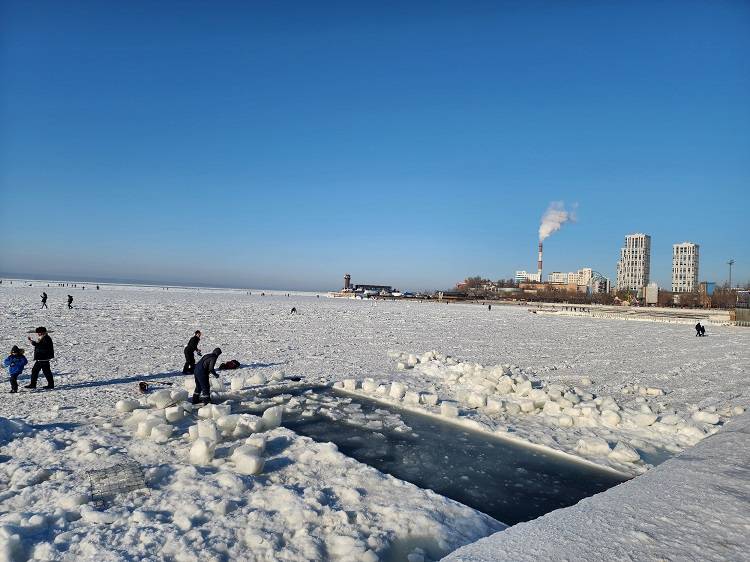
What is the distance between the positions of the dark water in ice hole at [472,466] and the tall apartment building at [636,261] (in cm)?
19375

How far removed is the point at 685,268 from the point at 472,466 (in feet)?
643

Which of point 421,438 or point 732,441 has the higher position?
point 732,441

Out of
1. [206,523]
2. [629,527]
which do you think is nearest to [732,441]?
[629,527]

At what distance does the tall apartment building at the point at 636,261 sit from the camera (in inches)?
7126

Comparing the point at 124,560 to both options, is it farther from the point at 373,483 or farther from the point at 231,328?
the point at 231,328

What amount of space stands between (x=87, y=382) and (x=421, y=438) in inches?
333

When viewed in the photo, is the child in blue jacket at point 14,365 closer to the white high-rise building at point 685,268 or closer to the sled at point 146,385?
the sled at point 146,385

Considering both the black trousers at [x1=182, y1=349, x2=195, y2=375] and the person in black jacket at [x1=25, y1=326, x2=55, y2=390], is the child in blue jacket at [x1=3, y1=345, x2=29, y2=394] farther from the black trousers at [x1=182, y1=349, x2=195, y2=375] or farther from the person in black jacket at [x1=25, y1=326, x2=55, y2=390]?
the black trousers at [x1=182, y1=349, x2=195, y2=375]

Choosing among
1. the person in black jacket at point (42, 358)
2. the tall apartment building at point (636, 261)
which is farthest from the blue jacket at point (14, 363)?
the tall apartment building at point (636, 261)

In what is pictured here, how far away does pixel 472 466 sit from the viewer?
7.22 metres

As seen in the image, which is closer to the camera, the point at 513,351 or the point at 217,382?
the point at 217,382

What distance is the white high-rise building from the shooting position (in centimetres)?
16788

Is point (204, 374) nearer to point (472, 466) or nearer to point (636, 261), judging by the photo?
point (472, 466)

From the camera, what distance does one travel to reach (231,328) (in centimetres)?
2627
